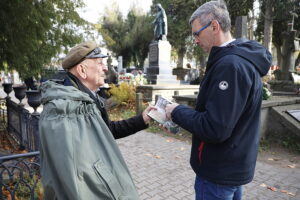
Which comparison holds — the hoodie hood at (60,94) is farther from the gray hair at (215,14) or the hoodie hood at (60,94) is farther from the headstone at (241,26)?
the headstone at (241,26)

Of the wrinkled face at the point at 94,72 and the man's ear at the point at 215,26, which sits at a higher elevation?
the man's ear at the point at 215,26

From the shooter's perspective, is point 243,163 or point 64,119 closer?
point 64,119

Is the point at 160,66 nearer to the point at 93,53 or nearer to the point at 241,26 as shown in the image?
the point at 241,26

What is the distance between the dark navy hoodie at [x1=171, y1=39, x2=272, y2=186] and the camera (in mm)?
1413

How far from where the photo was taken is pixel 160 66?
13219 mm

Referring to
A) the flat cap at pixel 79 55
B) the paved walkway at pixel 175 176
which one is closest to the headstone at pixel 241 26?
the paved walkway at pixel 175 176

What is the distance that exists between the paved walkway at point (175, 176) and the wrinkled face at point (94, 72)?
2.34 metres

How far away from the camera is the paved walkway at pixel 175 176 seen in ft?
11.6

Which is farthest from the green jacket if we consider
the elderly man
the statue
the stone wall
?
the statue

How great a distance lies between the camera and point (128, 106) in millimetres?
10117

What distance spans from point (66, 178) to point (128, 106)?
9.02 meters

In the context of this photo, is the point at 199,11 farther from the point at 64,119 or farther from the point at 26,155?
the point at 26,155

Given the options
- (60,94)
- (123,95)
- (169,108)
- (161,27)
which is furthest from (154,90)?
(60,94)

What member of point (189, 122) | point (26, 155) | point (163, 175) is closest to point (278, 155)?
point (163, 175)
